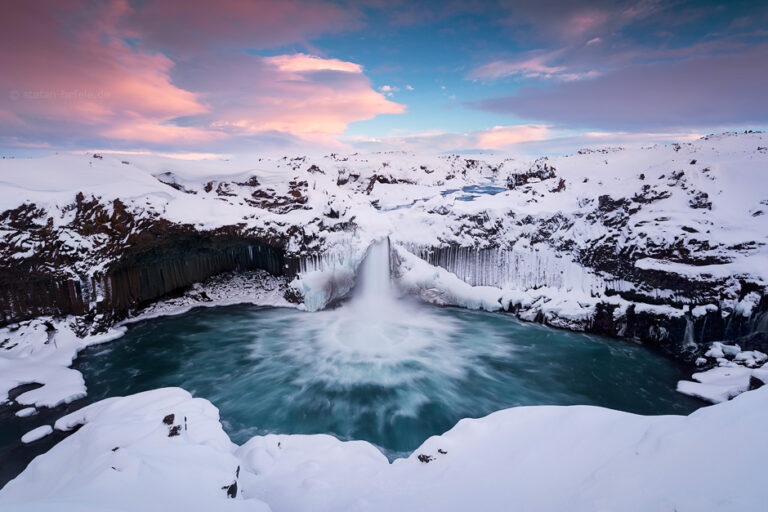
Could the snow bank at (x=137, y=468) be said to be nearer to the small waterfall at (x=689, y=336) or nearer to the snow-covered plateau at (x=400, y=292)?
the snow-covered plateau at (x=400, y=292)

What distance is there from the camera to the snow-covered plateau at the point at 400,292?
149 inches

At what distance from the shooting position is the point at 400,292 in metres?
14.9

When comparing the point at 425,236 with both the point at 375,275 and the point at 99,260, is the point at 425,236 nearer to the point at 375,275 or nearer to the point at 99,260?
the point at 375,275

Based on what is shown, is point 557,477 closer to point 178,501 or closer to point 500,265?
point 178,501

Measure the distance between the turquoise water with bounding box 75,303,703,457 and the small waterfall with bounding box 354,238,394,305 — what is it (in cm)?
151

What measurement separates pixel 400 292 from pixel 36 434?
11.3 metres

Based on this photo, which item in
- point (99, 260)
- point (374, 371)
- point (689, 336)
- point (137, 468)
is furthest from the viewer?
point (99, 260)

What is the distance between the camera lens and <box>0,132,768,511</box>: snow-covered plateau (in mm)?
3794

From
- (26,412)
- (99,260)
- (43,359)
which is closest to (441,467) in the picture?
(26,412)

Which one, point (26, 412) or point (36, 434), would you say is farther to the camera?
point (26, 412)

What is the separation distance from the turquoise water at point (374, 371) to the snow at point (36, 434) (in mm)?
1653

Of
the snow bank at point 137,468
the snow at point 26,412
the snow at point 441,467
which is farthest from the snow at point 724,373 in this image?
the snow at point 26,412

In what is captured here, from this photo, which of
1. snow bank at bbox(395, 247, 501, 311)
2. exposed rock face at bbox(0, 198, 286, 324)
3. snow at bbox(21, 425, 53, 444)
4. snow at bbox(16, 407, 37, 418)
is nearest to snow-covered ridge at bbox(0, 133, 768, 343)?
exposed rock face at bbox(0, 198, 286, 324)

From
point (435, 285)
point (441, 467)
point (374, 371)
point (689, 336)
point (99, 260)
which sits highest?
point (99, 260)
